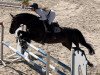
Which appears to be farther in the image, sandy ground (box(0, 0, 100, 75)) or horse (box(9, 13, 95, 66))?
sandy ground (box(0, 0, 100, 75))

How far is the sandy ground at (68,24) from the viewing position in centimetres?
899

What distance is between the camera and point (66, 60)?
9.69m

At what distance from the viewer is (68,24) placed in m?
13.0

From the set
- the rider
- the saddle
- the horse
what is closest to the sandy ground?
the horse

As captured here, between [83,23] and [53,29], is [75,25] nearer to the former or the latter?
[83,23]

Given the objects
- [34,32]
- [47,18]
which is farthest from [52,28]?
[34,32]

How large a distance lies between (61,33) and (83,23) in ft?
16.3

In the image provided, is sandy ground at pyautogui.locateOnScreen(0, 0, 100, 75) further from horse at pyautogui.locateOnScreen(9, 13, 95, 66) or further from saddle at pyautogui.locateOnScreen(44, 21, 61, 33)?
saddle at pyautogui.locateOnScreen(44, 21, 61, 33)

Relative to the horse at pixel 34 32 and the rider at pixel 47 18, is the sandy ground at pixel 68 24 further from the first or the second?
the rider at pixel 47 18

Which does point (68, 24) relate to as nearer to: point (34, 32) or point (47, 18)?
point (47, 18)

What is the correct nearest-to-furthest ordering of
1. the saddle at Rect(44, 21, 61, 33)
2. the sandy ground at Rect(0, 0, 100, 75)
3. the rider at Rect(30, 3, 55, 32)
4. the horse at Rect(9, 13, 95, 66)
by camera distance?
the horse at Rect(9, 13, 95, 66)
the rider at Rect(30, 3, 55, 32)
the saddle at Rect(44, 21, 61, 33)
the sandy ground at Rect(0, 0, 100, 75)

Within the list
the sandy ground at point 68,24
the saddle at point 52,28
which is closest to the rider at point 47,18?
the saddle at point 52,28

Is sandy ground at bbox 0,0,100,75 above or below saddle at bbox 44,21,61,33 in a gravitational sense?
below

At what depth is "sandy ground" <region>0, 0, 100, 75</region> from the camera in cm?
899
